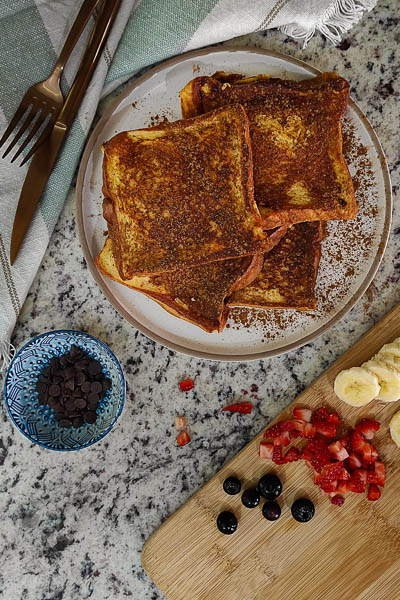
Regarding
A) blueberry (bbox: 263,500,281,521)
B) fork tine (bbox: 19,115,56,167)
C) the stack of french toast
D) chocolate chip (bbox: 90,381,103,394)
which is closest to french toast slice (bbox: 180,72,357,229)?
the stack of french toast

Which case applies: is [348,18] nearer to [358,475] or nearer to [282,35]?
[282,35]

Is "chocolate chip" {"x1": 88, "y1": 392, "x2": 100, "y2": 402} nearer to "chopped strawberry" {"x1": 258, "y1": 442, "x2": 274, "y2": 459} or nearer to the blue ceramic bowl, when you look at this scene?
the blue ceramic bowl

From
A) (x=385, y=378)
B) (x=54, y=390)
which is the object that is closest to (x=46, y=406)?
(x=54, y=390)

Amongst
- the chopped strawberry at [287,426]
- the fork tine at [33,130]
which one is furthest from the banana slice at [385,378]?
the fork tine at [33,130]

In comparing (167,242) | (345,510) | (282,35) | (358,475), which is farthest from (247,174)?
(345,510)

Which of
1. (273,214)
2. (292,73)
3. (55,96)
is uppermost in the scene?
(292,73)

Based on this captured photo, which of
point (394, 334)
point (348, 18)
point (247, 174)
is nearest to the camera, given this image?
point (247, 174)
